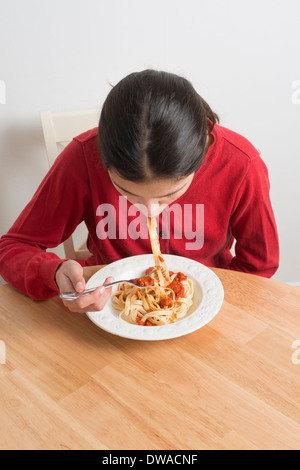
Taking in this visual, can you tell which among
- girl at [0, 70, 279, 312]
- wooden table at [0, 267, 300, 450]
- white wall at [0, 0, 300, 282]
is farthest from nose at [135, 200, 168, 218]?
white wall at [0, 0, 300, 282]

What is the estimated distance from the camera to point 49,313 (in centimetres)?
118

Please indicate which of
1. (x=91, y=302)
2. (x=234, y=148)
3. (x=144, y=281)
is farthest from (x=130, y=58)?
(x=91, y=302)

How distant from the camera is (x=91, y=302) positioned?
3.45ft

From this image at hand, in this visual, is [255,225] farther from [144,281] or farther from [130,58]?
[130,58]

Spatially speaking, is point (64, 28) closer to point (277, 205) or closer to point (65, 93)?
point (65, 93)

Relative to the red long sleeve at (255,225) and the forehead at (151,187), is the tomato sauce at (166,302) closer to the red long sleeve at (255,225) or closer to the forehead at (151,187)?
the forehead at (151,187)

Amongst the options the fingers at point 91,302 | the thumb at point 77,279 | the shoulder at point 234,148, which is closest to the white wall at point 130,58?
the shoulder at point 234,148

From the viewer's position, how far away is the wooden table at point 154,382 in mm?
857

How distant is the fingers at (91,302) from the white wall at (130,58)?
942 mm

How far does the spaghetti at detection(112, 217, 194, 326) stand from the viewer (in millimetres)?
1111

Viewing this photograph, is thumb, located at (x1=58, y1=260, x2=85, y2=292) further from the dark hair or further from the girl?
the dark hair

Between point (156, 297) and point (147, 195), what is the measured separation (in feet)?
0.95

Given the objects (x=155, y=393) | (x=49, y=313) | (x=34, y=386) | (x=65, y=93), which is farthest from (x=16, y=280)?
(x=65, y=93)

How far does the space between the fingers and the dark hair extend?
0.28m
